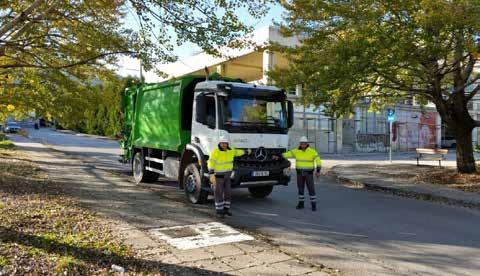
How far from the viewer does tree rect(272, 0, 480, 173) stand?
11125 mm

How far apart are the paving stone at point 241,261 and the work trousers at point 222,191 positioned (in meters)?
2.78

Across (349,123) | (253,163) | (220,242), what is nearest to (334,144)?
(349,123)

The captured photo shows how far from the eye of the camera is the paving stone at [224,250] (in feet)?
20.2

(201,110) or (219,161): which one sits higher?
(201,110)

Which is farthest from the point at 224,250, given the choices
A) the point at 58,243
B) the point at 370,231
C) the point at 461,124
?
the point at 461,124

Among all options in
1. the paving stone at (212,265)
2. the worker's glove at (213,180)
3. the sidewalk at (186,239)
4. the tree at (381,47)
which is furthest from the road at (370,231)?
the tree at (381,47)

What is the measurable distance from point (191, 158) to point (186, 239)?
4000 millimetres

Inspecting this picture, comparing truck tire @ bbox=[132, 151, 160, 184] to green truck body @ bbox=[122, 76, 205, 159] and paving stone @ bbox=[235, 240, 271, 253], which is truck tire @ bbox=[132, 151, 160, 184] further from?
paving stone @ bbox=[235, 240, 271, 253]

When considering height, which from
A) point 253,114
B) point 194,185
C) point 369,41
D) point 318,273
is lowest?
point 318,273

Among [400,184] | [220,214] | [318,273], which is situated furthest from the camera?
[400,184]

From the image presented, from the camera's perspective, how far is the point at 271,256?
6168 mm

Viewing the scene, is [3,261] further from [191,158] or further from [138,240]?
[191,158]

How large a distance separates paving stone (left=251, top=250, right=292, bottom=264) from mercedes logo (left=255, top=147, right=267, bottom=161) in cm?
385

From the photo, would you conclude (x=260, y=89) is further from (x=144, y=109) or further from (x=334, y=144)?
(x=334, y=144)
